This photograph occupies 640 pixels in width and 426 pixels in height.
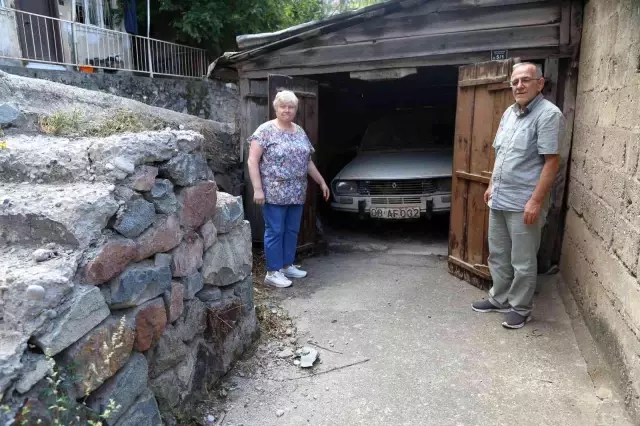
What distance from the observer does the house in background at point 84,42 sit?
9.16m

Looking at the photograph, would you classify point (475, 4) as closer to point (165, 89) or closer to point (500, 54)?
point (500, 54)

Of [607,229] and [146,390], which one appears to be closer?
[146,390]

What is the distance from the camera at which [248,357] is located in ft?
10.2

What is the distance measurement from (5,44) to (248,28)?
595cm

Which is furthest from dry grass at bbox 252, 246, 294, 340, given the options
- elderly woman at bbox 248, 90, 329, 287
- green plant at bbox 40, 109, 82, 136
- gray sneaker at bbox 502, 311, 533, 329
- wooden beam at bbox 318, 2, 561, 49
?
wooden beam at bbox 318, 2, 561, 49

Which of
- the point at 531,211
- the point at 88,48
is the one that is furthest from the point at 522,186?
the point at 88,48

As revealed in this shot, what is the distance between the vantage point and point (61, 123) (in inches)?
116

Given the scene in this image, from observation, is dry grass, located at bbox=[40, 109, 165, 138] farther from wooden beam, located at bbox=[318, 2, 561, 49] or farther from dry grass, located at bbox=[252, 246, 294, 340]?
wooden beam, located at bbox=[318, 2, 561, 49]

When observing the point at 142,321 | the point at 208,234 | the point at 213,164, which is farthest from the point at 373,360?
the point at 213,164

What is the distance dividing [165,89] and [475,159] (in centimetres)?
929

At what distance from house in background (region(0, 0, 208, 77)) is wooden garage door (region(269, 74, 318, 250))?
21.4ft

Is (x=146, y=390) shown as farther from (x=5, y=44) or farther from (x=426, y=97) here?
(x=5, y=44)

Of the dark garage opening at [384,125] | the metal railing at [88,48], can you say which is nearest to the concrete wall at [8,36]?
the metal railing at [88,48]

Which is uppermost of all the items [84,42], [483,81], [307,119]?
[84,42]
